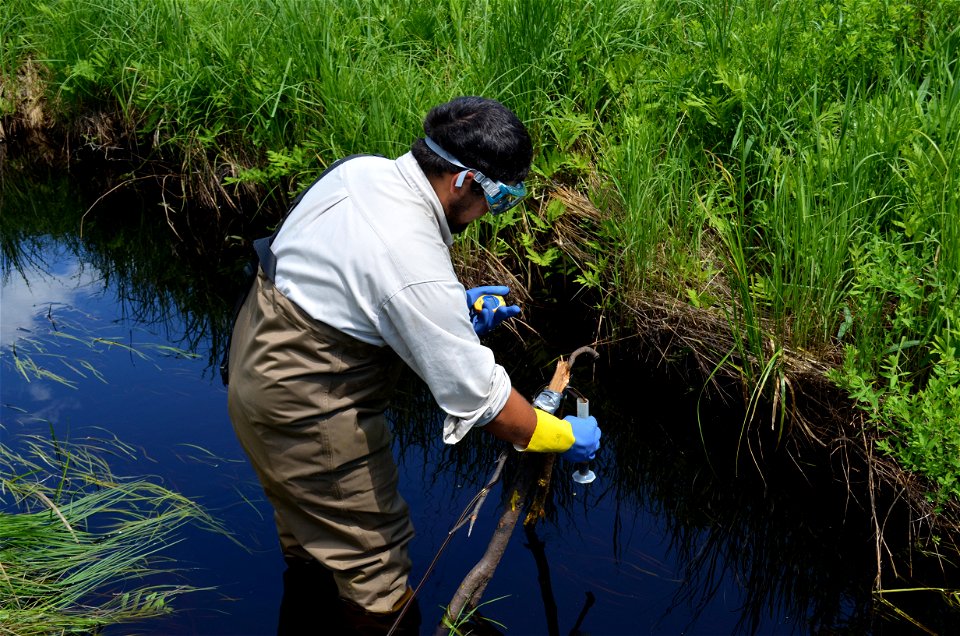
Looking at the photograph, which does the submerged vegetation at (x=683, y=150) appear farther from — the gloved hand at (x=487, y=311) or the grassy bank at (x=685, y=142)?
the gloved hand at (x=487, y=311)

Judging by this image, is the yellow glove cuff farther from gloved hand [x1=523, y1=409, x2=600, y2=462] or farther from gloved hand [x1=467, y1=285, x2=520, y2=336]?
gloved hand [x1=467, y1=285, x2=520, y2=336]

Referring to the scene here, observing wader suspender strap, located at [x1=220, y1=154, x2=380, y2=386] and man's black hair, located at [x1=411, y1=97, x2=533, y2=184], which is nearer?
man's black hair, located at [x1=411, y1=97, x2=533, y2=184]

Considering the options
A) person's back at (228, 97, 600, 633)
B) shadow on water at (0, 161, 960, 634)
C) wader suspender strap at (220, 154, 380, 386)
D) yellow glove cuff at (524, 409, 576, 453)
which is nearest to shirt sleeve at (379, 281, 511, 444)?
person's back at (228, 97, 600, 633)

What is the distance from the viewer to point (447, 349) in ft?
7.46

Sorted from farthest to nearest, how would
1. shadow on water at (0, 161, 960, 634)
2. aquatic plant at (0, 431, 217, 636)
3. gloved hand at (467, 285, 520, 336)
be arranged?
shadow on water at (0, 161, 960, 634)
gloved hand at (467, 285, 520, 336)
aquatic plant at (0, 431, 217, 636)

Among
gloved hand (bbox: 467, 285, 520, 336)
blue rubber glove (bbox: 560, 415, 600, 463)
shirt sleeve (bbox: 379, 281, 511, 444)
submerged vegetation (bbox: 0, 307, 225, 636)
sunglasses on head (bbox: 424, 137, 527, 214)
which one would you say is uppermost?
sunglasses on head (bbox: 424, 137, 527, 214)

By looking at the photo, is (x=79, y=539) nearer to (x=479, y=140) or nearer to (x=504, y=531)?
(x=504, y=531)

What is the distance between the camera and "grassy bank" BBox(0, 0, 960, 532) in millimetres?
3324

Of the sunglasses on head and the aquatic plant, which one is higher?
the sunglasses on head

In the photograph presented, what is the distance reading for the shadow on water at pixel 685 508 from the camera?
3078 mm

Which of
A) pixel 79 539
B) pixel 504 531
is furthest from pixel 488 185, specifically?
Answer: pixel 79 539

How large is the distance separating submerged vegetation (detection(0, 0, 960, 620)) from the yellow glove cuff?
1.10 meters

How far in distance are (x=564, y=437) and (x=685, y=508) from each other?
1.26 m

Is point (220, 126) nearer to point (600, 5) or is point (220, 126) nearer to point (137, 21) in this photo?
point (137, 21)
